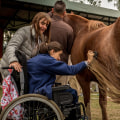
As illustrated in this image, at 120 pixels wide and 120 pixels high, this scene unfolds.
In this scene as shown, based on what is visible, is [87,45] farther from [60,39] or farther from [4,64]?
[4,64]

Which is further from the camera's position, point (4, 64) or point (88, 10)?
point (88, 10)

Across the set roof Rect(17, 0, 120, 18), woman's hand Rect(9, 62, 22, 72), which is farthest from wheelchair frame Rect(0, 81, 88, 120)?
roof Rect(17, 0, 120, 18)

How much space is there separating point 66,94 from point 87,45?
4.30 ft

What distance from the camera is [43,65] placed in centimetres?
197

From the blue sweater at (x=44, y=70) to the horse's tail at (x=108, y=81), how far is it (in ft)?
0.44

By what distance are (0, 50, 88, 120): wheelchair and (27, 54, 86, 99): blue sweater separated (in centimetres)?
10

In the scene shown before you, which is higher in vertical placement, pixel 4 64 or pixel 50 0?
pixel 50 0

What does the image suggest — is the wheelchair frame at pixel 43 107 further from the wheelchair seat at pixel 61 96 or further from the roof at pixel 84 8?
the roof at pixel 84 8

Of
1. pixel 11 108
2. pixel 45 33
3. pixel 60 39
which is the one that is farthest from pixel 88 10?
pixel 11 108

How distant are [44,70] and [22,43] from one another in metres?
0.49

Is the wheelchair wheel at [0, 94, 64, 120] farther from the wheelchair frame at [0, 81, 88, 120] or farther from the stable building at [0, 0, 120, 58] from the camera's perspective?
the stable building at [0, 0, 120, 58]

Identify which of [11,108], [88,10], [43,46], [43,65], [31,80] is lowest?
[11,108]

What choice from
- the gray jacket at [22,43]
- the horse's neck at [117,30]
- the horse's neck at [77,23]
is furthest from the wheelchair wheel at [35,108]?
the horse's neck at [77,23]

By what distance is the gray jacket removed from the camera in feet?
6.95
